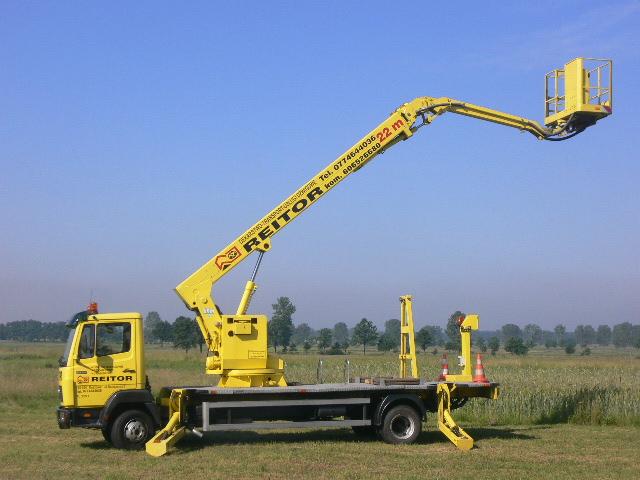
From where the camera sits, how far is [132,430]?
16719mm

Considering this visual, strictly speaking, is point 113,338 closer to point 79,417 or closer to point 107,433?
point 79,417

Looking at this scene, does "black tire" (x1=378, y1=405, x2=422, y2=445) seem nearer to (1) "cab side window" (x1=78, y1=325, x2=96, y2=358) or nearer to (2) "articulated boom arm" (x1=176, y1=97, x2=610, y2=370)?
(2) "articulated boom arm" (x1=176, y1=97, x2=610, y2=370)

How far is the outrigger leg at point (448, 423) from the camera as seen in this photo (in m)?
17.0

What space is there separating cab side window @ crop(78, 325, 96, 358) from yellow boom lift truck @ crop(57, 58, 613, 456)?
0.02 meters

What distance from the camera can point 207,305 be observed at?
17875 mm

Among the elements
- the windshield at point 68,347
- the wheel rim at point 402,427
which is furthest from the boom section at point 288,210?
the wheel rim at point 402,427

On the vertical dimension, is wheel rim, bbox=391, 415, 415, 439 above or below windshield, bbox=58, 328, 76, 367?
below

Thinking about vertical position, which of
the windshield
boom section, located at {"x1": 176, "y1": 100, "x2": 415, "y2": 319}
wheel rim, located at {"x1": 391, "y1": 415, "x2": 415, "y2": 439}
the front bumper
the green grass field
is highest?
boom section, located at {"x1": 176, "y1": 100, "x2": 415, "y2": 319}

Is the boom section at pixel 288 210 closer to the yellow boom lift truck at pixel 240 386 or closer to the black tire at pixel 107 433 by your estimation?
the yellow boom lift truck at pixel 240 386

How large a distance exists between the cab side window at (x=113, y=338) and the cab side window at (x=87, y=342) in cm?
12

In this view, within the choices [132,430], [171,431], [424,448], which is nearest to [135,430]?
[132,430]

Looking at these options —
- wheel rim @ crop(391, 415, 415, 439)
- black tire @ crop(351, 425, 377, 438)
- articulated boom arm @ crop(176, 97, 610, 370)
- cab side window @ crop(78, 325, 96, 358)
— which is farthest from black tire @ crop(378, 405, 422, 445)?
cab side window @ crop(78, 325, 96, 358)

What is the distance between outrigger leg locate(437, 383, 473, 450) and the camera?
1697 centimetres

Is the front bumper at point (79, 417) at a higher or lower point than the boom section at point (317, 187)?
lower
